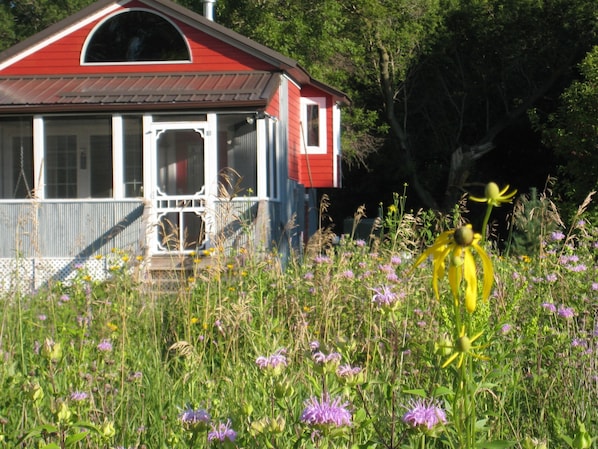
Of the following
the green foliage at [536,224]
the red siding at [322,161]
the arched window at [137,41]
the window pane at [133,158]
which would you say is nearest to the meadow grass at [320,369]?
the green foliage at [536,224]

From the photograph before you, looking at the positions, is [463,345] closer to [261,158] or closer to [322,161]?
[261,158]

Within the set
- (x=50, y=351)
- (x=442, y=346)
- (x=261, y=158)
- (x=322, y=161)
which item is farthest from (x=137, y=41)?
(x=442, y=346)

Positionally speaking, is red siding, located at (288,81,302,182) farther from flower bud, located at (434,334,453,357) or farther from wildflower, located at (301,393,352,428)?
wildflower, located at (301,393,352,428)

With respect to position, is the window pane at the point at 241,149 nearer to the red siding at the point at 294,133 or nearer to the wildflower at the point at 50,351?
the red siding at the point at 294,133

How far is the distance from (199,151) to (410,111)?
565 inches

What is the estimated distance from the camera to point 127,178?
1633cm

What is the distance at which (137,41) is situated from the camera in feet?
50.8

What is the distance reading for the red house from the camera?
543 inches

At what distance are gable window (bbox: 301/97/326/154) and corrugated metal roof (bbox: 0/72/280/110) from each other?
4.32 meters

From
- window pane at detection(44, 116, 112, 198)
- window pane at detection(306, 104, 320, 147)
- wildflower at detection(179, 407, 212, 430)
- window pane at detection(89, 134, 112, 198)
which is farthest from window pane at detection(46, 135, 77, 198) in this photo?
wildflower at detection(179, 407, 212, 430)

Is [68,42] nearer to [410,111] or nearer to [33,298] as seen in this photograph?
[33,298]

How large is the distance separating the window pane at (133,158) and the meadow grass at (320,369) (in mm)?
9211

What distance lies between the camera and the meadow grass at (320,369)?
2225 mm

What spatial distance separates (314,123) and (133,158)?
5.10 meters
